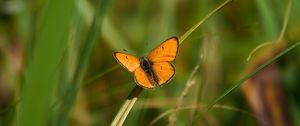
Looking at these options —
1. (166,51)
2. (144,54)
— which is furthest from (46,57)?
(144,54)

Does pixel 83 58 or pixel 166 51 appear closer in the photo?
pixel 83 58

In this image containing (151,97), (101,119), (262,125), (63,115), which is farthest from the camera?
(101,119)

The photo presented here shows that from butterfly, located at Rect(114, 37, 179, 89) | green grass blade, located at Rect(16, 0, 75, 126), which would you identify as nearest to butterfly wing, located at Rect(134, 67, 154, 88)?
butterfly, located at Rect(114, 37, 179, 89)

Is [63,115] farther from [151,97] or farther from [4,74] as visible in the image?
[4,74]

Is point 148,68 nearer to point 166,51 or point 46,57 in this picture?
point 166,51

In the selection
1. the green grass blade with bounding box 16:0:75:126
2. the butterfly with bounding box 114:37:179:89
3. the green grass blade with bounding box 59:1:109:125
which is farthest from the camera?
the butterfly with bounding box 114:37:179:89

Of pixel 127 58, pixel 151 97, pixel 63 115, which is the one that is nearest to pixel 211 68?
pixel 151 97

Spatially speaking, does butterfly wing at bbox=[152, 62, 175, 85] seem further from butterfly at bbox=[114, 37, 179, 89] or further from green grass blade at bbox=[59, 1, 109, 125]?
green grass blade at bbox=[59, 1, 109, 125]

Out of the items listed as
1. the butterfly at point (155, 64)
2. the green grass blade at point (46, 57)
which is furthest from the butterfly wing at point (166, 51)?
the green grass blade at point (46, 57)
